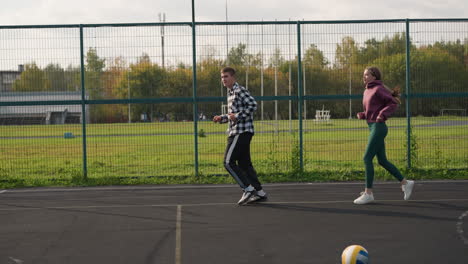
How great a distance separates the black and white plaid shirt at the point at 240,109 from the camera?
27.2 ft

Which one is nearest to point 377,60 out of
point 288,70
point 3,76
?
point 288,70

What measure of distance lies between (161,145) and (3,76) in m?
3.32

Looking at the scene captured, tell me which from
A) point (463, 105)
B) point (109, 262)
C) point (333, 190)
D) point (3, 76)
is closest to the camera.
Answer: point (109, 262)

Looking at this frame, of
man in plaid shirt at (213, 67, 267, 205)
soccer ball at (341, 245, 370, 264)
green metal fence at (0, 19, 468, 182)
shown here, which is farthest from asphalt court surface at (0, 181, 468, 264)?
green metal fence at (0, 19, 468, 182)

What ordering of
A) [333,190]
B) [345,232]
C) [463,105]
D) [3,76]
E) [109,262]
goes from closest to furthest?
[109,262] → [345,232] → [333,190] → [3,76] → [463,105]

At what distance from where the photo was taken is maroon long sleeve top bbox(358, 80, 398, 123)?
8039 mm

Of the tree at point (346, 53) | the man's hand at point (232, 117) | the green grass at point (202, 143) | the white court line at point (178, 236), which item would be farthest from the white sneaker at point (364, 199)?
the tree at point (346, 53)

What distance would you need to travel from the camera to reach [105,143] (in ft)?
38.0

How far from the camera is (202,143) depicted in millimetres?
12562

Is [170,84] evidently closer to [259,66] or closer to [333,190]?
[259,66]

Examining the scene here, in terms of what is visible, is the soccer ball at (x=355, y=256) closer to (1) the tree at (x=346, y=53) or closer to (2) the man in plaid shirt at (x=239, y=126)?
(2) the man in plaid shirt at (x=239, y=126)

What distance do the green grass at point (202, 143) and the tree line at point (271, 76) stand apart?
337 millimetres

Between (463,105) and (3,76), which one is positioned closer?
(3,76)

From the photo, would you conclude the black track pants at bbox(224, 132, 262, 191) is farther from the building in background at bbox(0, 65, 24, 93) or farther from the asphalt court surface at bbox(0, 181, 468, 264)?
the building in background at bbox(0, 65, 24, 93)
